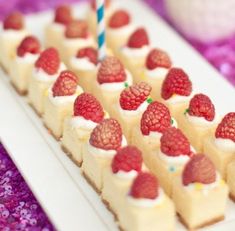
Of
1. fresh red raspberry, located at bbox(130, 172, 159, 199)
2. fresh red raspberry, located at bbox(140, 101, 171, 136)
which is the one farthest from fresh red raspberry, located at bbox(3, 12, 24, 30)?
fresh red raspberry, located at bbox(130, 172, 159, 199)

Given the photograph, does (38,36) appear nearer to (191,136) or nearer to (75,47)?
(75,47)

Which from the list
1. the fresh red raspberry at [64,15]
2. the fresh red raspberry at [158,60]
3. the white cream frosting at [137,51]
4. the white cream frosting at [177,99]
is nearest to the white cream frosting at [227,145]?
the white cream frosting at [177,99]

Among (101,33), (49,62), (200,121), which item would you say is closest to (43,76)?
(49,62)

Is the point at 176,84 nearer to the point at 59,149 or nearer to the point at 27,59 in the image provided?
the point at 59,149

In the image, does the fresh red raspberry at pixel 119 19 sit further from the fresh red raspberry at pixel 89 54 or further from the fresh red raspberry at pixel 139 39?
the fresh red raspberry at pixel 89 54

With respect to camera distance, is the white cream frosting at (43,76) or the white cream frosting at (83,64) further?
the white cream frosting at (83,64)
